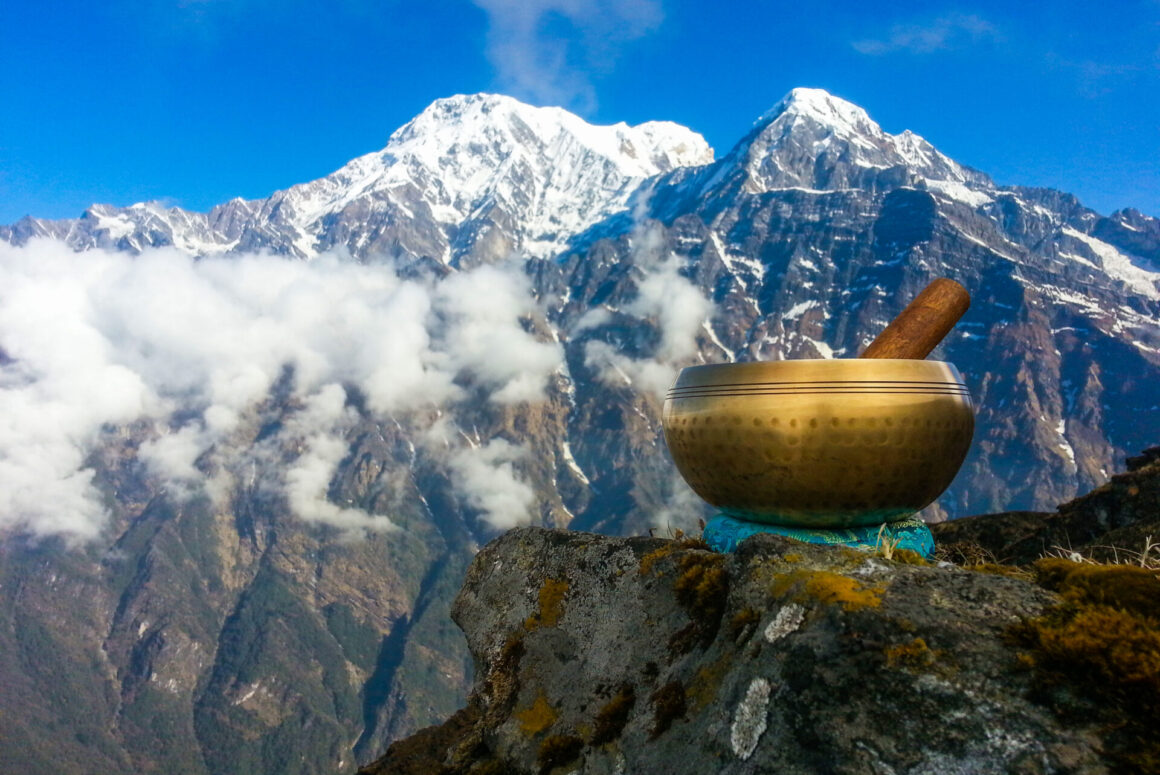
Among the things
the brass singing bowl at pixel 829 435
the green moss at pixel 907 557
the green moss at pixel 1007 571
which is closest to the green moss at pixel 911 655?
the green moss at pixel 1007 571

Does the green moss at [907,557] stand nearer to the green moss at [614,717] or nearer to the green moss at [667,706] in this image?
the green moss at [667,706]

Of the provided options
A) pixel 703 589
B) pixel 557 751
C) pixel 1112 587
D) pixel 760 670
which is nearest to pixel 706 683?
pixel 760 670

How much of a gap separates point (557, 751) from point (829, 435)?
2.37 metres

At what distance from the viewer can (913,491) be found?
429 cm

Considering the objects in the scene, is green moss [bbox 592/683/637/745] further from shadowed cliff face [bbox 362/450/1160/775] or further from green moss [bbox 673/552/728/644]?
green moss [bbox 673/552/728/644]

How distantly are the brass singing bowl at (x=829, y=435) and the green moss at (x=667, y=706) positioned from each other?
143 cm

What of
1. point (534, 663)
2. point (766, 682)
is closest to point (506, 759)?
point (534, 663)

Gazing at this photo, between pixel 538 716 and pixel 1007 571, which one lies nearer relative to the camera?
pixel 1007 571

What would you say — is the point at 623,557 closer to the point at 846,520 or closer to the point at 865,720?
the point at 846,520

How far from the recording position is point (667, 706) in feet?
10.6

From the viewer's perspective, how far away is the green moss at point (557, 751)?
12.1 ft

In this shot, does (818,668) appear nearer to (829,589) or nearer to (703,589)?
(829,589)

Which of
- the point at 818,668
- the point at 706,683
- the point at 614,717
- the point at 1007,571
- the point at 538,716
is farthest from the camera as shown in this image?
the point at 538,716

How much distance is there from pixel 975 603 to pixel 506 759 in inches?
113
